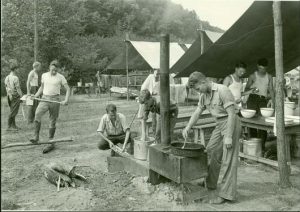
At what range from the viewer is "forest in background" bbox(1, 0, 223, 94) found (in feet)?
43.8

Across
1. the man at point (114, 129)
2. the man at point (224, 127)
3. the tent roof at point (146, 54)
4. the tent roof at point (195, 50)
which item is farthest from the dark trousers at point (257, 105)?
the tent roof at point (146, 54)

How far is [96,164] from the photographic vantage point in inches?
253

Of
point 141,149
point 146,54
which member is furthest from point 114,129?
point 146,54

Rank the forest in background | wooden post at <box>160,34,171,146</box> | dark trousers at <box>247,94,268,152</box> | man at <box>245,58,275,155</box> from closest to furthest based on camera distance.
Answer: wooden post at <box>160,34,171,146</box> → man at <box>245,58,275,155</box> → dark trousers at <box>247,94,268,152</box> → the forest in background

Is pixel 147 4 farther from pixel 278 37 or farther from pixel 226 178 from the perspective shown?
Result: pixel 226 178

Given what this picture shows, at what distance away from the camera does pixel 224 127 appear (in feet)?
14.7

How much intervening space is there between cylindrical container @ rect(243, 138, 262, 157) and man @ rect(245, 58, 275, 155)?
1.41 ft

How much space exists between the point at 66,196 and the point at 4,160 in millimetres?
2592

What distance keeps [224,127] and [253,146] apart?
2.20m

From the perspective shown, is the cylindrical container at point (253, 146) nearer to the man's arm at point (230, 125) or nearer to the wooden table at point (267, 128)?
the wooden table at point (267, 128)

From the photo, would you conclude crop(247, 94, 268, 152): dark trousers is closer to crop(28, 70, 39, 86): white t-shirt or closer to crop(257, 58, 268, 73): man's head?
crop(257, 58, 268, 73): man's head

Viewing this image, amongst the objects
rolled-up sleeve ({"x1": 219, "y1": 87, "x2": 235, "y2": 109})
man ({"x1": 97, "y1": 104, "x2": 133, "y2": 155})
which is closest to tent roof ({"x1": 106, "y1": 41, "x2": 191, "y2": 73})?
man ({"x1": 97, "y1": 104, "x2": 133, "y2": 155})

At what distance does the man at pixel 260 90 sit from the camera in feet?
22.4

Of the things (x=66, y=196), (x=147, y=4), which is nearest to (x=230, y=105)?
(x=66, y=196)
